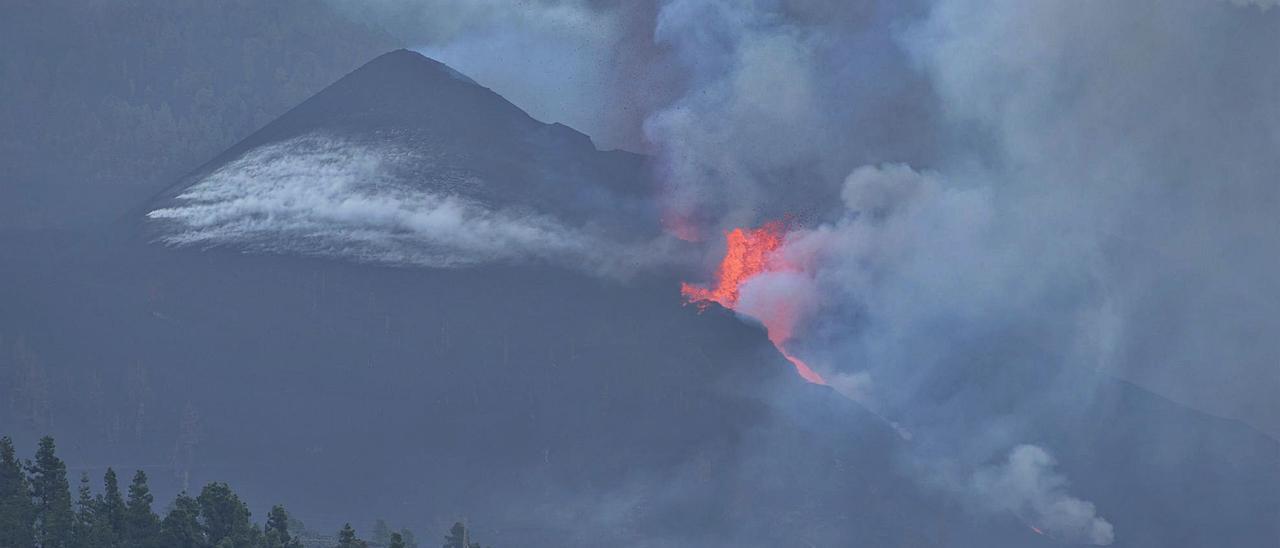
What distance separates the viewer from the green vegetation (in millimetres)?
63656

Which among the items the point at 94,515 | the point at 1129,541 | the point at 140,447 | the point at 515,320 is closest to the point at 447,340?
the point at 515,320

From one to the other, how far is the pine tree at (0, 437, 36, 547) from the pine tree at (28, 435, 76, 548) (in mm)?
422

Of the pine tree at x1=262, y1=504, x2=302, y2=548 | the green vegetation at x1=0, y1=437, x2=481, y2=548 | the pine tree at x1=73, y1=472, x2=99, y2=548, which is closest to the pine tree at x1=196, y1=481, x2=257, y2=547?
the green vegetation at x1=0, y1=437, x2=481, y2=548

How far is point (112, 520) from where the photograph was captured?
65438 mm

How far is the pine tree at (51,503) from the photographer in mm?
63500

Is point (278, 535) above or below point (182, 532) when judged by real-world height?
above

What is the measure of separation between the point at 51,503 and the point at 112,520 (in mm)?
2327

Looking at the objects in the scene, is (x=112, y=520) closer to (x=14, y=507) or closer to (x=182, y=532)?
(x=182, y=532)

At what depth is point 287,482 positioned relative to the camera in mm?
143625

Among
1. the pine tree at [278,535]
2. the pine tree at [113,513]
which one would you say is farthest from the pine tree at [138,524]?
the pine tree at [278,535]

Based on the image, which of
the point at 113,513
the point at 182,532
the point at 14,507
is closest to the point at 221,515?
the point at 182,532

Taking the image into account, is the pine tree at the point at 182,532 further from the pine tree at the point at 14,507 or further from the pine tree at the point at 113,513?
the pine tree at the point at 14,507

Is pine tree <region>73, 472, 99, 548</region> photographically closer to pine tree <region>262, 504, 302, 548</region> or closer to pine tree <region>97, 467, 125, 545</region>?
pine tree <region>97, 467, 125, 545</region>

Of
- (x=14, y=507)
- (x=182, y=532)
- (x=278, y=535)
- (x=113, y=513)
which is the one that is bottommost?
(x=14, y=507)
